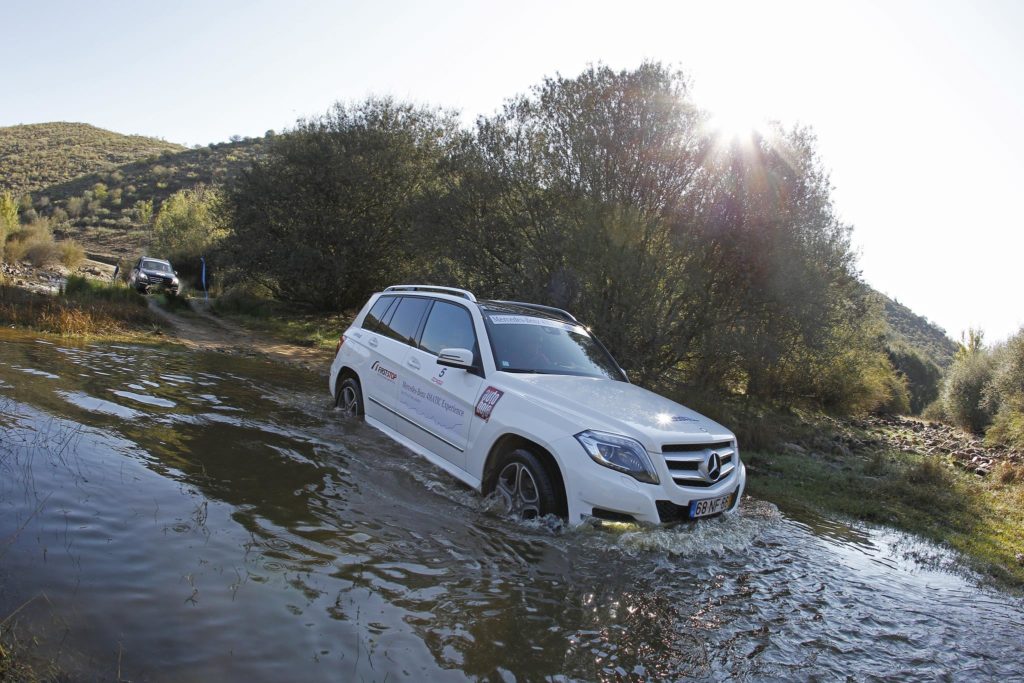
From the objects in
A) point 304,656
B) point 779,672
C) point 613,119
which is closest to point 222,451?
point 304,656

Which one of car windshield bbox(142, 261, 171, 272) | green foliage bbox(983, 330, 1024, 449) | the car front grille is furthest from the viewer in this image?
car windshield bbox(142, 261, 171, 272)

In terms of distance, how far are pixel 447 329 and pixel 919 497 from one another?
22.6ft

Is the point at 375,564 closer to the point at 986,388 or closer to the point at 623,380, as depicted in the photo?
the point at 623,380

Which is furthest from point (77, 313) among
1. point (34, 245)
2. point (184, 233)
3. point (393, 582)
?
point (184, 233)

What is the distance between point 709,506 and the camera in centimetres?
485

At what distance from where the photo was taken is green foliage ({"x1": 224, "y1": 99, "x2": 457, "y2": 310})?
2678 cm

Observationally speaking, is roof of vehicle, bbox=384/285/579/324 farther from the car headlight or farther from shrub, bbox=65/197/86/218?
shrub, bbox=65/197/86/218

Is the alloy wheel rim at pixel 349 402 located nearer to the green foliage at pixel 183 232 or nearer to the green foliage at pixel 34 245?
the green foliage at pixel 34 245

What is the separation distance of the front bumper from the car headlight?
0.04 meters

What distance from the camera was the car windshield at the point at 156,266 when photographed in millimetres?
30564

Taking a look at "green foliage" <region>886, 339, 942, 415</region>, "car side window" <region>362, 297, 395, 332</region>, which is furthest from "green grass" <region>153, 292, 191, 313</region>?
"green foliage" <region>886, 339, 942, 415</region>

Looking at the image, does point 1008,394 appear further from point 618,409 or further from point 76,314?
point 76,314

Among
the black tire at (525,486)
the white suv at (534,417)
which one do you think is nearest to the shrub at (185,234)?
the white suv at (534,417)

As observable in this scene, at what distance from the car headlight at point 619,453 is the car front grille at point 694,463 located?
0.18 m
